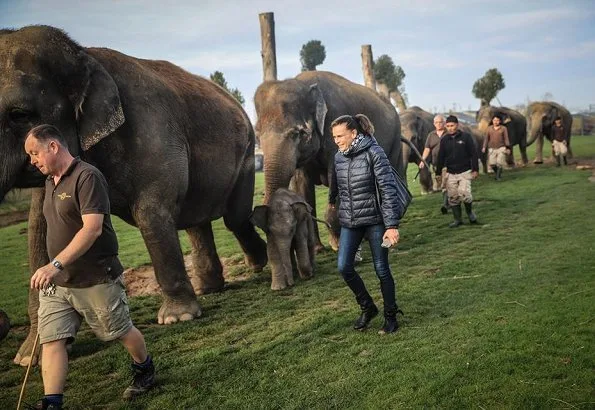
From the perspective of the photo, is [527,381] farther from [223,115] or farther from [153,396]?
[223,115]

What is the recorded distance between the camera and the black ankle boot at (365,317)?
536cm

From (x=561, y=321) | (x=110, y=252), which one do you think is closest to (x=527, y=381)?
(x=561, y=321)

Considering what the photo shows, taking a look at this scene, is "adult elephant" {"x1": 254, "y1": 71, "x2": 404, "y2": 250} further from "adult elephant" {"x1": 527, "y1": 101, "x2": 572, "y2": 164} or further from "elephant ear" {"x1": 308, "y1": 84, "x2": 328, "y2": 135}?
"adult elephant" {"x1": 527, "y1": 101, "x2": 572, "y2": 164}

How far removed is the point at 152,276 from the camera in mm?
8570

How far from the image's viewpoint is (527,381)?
3939mm

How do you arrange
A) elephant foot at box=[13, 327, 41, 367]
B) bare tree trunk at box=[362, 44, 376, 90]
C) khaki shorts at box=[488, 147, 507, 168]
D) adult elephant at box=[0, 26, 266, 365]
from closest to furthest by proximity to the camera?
adult elephant at box=[0, 26, 266, 365] → elephant foot at box=[13, 327, 41, 367] → khaki shorts at box=[488, 147, 507, 168] → bare tree trunk at box=[362, 44, 376, 90]

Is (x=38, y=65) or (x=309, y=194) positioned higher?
(x=38, y=65)

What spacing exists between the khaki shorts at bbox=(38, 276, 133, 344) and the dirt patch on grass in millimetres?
3600

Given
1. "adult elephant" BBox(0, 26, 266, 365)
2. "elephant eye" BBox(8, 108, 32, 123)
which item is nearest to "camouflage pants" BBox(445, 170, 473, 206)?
"adult elephant" BBox(0, 26, 266, 365)

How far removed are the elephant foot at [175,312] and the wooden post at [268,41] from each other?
7.91m

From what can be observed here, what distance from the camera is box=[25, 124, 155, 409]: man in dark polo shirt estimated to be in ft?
12.1

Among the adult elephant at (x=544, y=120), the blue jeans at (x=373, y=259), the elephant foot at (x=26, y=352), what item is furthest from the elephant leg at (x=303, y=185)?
the adult elephant at (x=544, y=120)

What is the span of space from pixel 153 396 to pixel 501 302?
11.1ft

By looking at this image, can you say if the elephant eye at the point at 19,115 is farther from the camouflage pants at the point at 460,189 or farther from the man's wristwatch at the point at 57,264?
the camouflage pants at the point at 460,189
